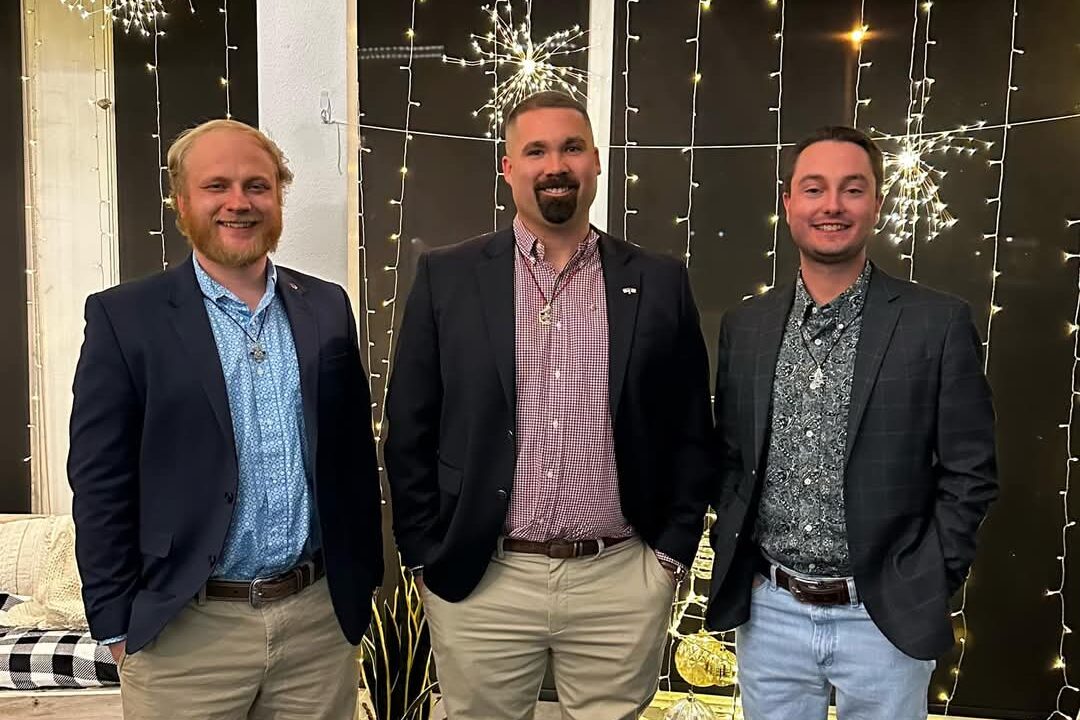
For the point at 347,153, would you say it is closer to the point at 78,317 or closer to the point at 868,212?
the point at 868,212

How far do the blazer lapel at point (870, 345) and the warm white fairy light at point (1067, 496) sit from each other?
1.77m

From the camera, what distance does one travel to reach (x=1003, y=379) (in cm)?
327

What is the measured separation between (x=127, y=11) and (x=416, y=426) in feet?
8.44

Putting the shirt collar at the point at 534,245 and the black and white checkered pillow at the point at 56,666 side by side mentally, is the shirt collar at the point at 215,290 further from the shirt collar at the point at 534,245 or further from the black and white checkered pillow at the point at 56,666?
the black and white checkered pillow at the point at 56,666

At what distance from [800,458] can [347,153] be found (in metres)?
1.47

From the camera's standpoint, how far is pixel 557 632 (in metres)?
2.03

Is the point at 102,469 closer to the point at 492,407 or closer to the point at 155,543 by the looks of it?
the point at 155,543

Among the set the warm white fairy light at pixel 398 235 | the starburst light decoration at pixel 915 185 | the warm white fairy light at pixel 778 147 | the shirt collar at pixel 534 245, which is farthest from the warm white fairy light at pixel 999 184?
the warm white fairy light at pixel 398 235

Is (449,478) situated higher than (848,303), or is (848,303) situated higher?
(848,303)

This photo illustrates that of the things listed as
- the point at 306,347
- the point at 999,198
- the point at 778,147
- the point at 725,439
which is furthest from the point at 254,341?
the point at 999,198

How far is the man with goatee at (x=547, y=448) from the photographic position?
1977 mm

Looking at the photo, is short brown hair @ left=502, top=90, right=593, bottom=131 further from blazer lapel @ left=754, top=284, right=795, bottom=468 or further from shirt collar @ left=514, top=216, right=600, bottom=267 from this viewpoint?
blazer lapel @ left=754, top=284, right=795, bottom=468

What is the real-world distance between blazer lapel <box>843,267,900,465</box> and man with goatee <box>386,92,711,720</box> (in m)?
0.40

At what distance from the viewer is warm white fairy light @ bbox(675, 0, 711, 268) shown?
3.36 metres
